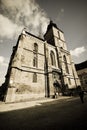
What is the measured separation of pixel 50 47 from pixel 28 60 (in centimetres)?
868

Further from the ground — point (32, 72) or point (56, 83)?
point (32, 72)

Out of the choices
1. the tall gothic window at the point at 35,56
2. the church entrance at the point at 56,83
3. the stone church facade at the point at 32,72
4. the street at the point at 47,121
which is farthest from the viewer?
the church entrance at the point at 56,83

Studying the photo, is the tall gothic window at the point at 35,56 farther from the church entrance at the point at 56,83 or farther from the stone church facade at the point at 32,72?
the church entrance at the point at 56,83

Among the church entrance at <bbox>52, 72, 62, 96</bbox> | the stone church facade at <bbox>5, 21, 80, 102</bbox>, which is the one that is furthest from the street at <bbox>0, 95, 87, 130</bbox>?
the church entrance at <bbox>52, 72, 62, 96</bbox>

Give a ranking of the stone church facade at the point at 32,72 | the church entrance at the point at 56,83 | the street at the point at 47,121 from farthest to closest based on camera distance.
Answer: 1. the church entrance at the point at 56,83
2. the stone church facade at the point at 32,72
3. the street at the point at 47,121

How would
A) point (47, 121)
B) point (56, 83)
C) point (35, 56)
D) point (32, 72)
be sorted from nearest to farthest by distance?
point (47, 121) → point (32, 72) → point (35, 56) → point (56, 83)

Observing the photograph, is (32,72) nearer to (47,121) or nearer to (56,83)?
(56,83)

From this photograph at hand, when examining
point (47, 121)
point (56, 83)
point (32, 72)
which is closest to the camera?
point (47, 121)

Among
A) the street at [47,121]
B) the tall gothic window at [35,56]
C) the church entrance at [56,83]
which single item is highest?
the tall gothic window at [35,56]

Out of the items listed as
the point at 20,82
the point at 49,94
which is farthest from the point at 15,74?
the point at 49,94

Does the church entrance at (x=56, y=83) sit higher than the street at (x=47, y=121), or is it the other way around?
the church entrance at (x=56, y=83)

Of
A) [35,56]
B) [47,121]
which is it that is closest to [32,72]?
[35,56]

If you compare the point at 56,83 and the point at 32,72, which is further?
the point at 56,83

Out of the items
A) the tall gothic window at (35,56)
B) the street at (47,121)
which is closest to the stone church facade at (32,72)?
the tall gothic window at (35,56)
